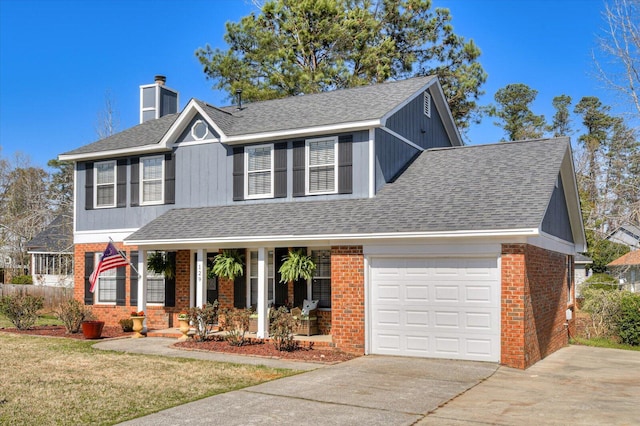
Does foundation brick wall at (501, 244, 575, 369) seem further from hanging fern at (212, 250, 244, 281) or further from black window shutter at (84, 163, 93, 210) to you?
black window shutter at (84, 163, 93, 210)

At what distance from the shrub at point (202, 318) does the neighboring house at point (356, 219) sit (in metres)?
0.89

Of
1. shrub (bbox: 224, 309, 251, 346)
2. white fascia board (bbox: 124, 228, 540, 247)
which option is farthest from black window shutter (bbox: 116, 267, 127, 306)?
shrub (bbox: 224, 309, 251, 346)

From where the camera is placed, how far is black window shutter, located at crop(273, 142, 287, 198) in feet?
58.4

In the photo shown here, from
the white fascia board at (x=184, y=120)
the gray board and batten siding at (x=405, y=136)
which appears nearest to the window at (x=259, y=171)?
the white fascia board at (x=184, y=120)

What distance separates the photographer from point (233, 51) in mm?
34219

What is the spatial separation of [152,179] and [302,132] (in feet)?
19.2

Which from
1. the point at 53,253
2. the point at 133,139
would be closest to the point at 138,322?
the point at 133,139

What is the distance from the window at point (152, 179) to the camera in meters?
20.0

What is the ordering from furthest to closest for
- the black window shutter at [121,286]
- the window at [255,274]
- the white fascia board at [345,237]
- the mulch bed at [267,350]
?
the black window shutter at [121,286] → the window at [255,274] → the mulch bed at [267,350] → the white fascia board at [345,237]

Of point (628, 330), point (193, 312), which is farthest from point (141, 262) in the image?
point (628, 330)

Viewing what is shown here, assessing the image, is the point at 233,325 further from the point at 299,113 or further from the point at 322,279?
the point at 299,113

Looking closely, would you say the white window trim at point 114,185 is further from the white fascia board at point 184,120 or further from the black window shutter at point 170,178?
the white fascia board at point 184,120

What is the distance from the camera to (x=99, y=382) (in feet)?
36.3

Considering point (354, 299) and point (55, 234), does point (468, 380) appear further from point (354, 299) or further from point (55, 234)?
point (55, 234)
